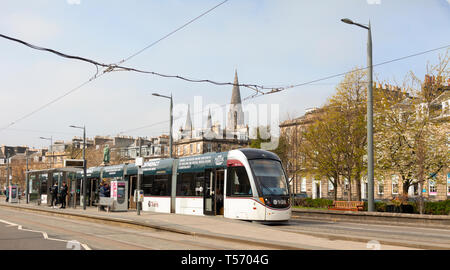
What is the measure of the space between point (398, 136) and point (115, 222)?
64.9ft

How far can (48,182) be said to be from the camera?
38.3m

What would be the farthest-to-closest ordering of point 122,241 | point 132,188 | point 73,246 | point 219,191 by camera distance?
point 132,188, point 219,191, point 122,241, point 73,246

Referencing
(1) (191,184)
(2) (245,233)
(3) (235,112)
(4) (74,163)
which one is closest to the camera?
(2) (245,233)

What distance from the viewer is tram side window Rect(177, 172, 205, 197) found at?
22.4 m

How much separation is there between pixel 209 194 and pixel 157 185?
216 inches

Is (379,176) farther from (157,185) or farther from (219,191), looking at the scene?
(219,191)

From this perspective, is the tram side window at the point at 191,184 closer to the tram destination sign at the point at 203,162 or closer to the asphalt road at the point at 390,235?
the tram destination sign at the point at 203,162

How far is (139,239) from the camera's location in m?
13.2

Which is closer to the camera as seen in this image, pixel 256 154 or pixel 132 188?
pixel 256 154

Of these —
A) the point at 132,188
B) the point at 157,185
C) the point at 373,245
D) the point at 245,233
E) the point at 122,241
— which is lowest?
the point at 122,241

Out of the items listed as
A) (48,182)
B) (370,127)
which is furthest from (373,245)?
(48,182)

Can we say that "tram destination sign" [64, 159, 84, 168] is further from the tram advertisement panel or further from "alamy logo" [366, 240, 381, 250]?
"alamy logo" [366, 240, 381, 250]
